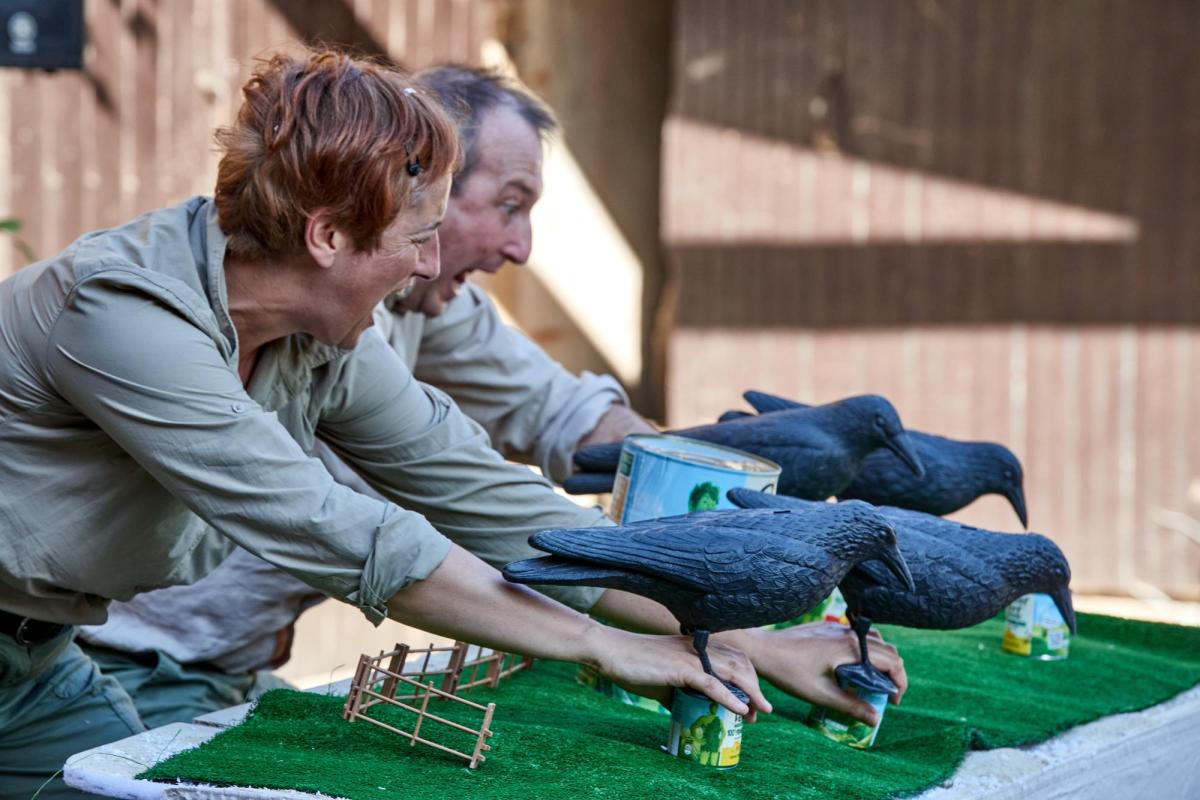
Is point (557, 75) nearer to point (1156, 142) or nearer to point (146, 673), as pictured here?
point (1156, 142)

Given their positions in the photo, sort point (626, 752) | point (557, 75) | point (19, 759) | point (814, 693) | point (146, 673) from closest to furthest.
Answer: point (626, 752)
point (814, 693)
point (19, 759)
point (146, 673)
point (557, 75)

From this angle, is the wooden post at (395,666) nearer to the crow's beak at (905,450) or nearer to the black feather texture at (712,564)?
the black feather texture at (712,564)

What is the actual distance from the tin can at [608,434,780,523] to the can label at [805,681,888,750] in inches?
13.2

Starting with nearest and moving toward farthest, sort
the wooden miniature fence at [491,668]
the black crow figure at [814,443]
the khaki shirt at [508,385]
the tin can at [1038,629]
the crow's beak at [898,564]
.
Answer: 1. the crow's beak at [898,564]
2. the wooden miniature fence at [491,668]
3. the black crow figure at [814,443]
4. the tin can at [1038,629]
5. the khaki shirt at [508,385]

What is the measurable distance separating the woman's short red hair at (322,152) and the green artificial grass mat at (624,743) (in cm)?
65

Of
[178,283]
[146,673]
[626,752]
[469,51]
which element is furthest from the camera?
[469,51]

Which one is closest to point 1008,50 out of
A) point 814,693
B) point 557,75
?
point 557,75

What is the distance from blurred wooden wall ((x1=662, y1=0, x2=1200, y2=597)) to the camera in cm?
509

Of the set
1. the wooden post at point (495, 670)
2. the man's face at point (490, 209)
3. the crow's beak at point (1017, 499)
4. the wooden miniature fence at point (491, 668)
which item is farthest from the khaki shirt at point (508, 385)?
the crow's beak at point (1017, 499)

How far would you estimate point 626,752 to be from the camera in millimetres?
1899

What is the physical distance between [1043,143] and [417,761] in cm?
404

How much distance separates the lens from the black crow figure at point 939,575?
77.7 inches

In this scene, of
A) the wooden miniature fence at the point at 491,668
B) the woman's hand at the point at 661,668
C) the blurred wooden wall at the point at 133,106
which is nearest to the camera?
the woman's hand at the point at 661,668

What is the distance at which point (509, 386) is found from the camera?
299 cm
